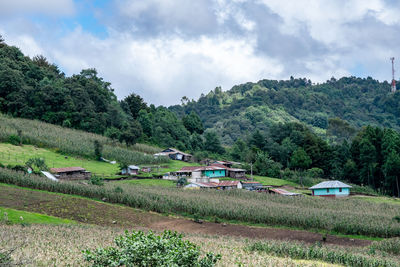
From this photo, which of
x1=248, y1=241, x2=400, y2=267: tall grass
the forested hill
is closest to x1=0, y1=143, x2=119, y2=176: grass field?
x1=248, y1=241, x2=400, y2=267: tall grass

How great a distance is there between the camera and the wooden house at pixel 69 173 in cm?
5341

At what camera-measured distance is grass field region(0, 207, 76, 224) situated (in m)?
28.6

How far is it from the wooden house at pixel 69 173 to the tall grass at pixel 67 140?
13684 millimetres

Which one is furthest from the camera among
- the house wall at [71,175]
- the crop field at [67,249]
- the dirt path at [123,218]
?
the house wall at [71,175]

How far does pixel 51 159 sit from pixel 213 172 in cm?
2562

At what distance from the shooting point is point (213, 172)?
68.8 meters

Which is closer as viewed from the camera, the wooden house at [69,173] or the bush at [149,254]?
the bush at [149,254]

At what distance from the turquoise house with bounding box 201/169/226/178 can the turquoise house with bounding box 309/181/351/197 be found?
1613cm

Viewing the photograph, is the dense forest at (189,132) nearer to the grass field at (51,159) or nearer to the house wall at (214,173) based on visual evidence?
the house wall at (214,173)

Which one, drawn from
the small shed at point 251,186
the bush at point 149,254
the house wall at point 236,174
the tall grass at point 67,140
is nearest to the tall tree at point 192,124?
the tall grass at point 67,140

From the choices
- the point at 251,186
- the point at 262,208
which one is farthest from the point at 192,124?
the point at 262,208

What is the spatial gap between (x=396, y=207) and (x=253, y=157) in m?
39.3

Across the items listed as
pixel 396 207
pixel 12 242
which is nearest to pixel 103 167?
pixel 396 207

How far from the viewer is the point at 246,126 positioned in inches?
5866
